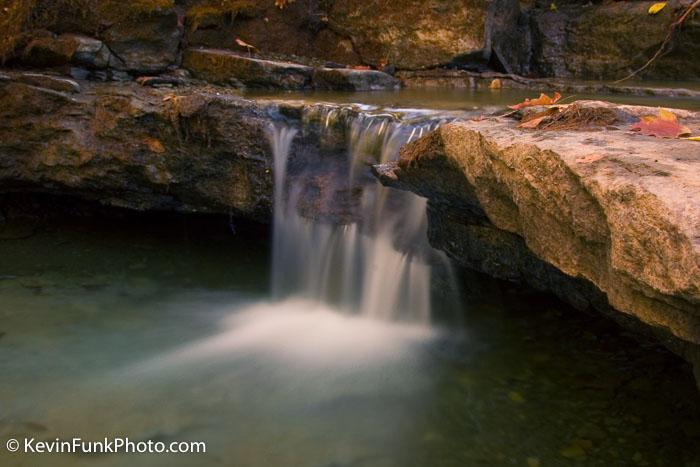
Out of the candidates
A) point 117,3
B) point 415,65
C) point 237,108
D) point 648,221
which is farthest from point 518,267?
point 117,3

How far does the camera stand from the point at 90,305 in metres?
4.70

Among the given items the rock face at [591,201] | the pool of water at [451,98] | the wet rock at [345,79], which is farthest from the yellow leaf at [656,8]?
the rock face at [591,201]

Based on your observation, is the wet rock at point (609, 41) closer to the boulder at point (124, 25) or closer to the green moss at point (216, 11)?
the green moss at point (216, 11)

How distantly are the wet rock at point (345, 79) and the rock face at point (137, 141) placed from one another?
1962mm

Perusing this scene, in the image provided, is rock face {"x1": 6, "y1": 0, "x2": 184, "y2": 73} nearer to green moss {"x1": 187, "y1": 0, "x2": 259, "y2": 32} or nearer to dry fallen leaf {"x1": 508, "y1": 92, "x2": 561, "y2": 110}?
green moss {"x1": 187, "y1": 0, "x2": 259, "y2": 32}

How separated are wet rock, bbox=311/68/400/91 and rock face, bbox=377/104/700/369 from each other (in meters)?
3.13

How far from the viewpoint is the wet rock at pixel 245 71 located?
23.0ft

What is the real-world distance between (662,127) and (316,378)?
234 cm

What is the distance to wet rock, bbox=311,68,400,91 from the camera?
23.1ft

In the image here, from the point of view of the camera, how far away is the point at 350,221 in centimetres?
486

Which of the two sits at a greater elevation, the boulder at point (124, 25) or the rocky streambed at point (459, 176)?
the boulder at point (124, 25)

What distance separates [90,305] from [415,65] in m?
5.16

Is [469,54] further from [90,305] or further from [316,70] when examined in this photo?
[90,305]

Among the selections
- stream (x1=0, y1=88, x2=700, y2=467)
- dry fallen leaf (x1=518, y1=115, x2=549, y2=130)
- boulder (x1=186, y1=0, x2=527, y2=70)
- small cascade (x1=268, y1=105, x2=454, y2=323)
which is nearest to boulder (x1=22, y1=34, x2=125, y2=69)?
boulder (x1=186, y1=0, x2=527, y2=70)
